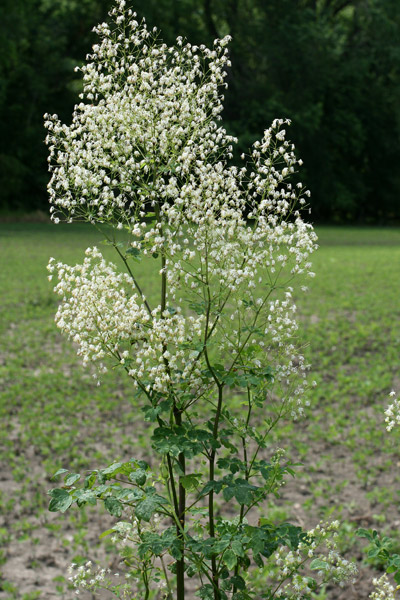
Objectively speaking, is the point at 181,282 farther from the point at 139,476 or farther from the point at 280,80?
the point at 280,80

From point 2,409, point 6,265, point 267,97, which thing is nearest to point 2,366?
point 2,409

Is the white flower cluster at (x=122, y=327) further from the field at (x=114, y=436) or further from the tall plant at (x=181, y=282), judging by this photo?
the field at (x=114, y=436)

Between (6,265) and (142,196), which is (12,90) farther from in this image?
(142,196)

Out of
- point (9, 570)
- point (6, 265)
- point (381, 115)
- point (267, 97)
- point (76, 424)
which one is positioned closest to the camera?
point (9, 570)

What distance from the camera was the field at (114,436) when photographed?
4.63m

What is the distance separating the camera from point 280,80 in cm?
3834

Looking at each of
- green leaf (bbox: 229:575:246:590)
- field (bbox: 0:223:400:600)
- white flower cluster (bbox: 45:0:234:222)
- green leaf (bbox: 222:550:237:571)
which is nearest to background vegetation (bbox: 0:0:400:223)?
field (bbox: 0:223:400:600)

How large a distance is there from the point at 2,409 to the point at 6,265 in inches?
404

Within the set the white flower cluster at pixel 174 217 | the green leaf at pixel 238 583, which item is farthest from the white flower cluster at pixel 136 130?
the green leaf at pixel 238 583

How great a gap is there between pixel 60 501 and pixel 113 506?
0.14 meters

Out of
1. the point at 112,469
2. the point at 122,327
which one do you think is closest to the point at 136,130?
the point at 122,327

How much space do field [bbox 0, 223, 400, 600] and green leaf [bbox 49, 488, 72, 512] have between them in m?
0.84

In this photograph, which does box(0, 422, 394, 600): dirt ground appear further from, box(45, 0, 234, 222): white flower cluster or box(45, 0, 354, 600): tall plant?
box(45, 0, 234, 222): white flower cluster

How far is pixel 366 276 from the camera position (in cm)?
1684
